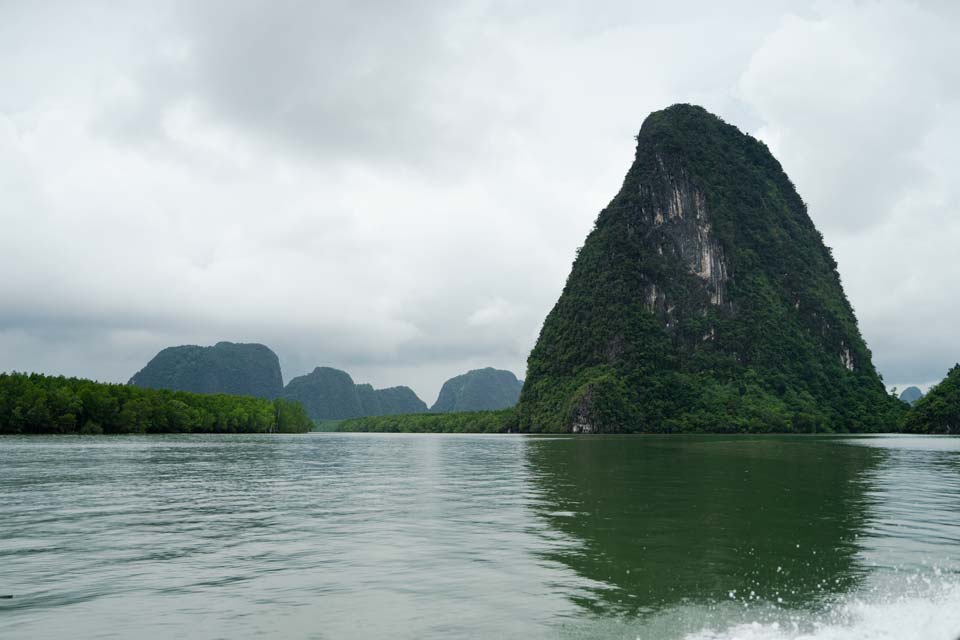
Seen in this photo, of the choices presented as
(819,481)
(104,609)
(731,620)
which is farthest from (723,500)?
(104,609)

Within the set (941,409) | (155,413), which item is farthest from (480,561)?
(941,409)

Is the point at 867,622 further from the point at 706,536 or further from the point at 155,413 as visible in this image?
the point at 155,413

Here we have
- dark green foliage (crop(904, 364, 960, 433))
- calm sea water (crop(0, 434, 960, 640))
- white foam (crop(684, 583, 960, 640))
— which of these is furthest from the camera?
dark green foliage (crop(904, 364, 960, 433))

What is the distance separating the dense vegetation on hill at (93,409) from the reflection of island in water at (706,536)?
10731cm

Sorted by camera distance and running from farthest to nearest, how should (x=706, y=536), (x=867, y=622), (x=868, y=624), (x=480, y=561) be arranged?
(x=706, y=536) < (x=480, y=561) < (x=867, y=622) < (x=868, y=624)

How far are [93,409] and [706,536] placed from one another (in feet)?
432

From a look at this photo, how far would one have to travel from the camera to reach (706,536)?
20703 mm

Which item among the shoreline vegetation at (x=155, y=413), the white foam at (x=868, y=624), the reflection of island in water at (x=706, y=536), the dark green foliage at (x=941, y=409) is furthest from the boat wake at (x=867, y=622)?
the dark green foliage at (x=941, y=409)

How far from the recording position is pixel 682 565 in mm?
16656

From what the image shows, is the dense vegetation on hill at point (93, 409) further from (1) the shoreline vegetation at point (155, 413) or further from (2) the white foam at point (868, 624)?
(2) the white foam at point (868, 624)

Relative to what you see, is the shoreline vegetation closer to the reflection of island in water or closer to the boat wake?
the reflection of island in water

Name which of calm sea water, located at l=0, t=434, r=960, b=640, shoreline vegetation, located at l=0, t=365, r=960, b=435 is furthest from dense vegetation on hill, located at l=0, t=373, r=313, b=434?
calm sea water, located at l=0, t=434, r=960, b=640

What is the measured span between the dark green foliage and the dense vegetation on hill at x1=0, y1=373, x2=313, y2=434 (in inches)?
6768

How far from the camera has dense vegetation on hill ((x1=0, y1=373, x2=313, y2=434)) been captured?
114m
